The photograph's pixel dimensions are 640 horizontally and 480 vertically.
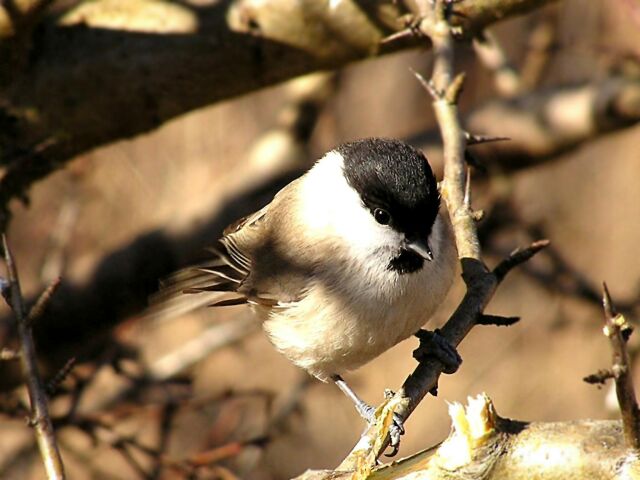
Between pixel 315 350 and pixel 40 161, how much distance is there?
58.7 inches

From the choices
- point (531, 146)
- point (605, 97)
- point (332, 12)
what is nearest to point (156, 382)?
point (332, 12)

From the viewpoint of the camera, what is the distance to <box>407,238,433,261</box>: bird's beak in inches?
108

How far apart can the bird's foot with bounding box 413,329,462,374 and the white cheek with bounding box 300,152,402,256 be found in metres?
0.38

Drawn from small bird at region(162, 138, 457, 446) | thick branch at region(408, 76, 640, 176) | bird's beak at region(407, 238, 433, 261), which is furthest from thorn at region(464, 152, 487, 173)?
thick branch at region(408, 76, 640, 176)

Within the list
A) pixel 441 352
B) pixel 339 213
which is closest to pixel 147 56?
pixel 339 213

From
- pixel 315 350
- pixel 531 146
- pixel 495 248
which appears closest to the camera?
pixel 315 350

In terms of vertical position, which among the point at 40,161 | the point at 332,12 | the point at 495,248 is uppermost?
the point at 332,12

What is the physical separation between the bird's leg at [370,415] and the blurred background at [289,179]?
103cm

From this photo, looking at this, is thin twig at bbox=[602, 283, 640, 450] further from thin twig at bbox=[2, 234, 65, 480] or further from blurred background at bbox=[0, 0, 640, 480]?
blurred background at bbox=[0, 0, 640, 480]

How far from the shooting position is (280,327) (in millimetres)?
3113

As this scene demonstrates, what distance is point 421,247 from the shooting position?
9.04 feet

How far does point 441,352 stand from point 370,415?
0.64 meters

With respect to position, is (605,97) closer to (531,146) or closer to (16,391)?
(531,146)

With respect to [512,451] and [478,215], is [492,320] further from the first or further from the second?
[512,451]
